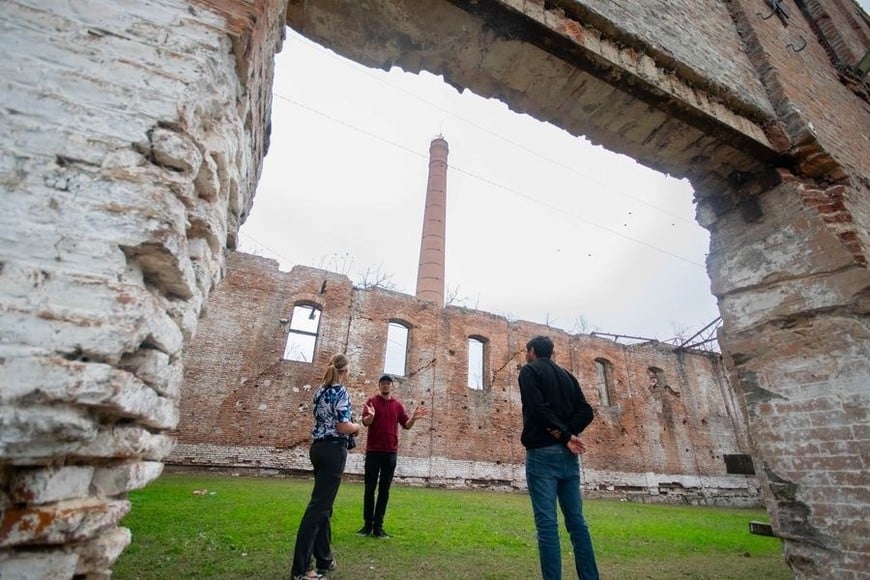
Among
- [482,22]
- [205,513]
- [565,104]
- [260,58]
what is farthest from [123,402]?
[205,513]

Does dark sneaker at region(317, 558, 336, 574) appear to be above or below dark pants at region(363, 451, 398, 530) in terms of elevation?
below

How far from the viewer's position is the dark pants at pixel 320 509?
2689mm

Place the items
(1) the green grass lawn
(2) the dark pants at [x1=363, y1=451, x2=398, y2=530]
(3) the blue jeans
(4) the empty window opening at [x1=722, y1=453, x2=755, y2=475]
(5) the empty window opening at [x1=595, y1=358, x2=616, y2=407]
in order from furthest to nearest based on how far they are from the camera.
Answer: (5) the empty window opening at [x1=595, y1=358, x2=616, y2=407]
(4) the empty window opening at [x1=722, y1=453, x2=755, y2=475]
(2) the dark pants at [x1=363, y1=451, x2=398, y2=530]
(1) the green grass lawn
(3) the blue jeans

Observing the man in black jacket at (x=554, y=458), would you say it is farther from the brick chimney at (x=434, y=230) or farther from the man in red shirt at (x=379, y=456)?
the brick chimney at (x=434, y=230)

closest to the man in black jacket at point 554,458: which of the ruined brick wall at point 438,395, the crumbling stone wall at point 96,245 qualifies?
the crumbling stone wall at point 96,245

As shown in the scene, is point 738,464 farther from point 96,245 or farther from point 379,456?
point 96,245

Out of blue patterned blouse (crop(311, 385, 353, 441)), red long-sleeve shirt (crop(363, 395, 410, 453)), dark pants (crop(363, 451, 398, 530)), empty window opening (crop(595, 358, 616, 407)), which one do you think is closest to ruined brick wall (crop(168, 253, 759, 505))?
empty window opening (crop(595, 358, 616, 407))

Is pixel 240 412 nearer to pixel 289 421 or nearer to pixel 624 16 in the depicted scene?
pixel 289 421

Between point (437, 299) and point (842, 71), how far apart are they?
48.6ft

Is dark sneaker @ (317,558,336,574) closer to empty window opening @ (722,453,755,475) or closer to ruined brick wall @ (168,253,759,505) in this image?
ruined brick wall @ (168,253,759,505)

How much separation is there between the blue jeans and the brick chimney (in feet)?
49.2

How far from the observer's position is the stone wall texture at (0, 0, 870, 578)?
112 cm

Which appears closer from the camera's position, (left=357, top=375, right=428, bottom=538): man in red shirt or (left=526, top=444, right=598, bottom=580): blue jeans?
(left=526, top=444, right=598, bottom=580): blue jeans

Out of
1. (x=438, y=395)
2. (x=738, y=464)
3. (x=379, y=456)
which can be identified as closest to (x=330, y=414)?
(x=379, y=456)
